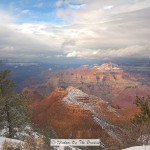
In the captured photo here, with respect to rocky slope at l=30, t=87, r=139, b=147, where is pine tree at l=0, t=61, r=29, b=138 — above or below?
above

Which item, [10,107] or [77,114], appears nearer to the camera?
[10,107]

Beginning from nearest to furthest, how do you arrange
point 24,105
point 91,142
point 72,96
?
1. point 91,142
2. point 24,105
3. point 72,96

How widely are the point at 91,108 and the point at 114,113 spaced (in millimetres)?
10637

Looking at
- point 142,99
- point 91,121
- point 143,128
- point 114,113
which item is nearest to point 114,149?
point 143,128

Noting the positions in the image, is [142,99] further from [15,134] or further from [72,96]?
[72,96]

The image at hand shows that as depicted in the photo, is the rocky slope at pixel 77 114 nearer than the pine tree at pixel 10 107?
No

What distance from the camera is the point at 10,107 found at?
3047 centimetres

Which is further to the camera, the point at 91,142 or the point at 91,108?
the point at 91,108

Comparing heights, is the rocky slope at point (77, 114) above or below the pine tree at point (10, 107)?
below

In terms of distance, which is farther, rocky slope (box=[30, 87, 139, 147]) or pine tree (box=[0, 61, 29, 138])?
rocky slope (box=[30, 87, 139, 147])

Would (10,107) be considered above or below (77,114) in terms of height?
above

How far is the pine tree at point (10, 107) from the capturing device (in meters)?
30.0

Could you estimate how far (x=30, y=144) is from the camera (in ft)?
56.9

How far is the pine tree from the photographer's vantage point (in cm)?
2995
